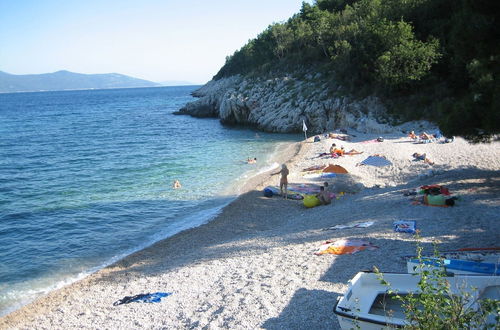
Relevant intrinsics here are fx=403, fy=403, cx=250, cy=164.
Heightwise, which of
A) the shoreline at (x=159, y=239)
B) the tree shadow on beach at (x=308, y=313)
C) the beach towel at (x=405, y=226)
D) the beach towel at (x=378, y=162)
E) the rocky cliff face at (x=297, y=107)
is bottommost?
the shoreline at (x=159, y=239)

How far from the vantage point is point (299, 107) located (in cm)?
4212

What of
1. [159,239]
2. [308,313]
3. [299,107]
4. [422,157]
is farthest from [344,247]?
[299,107]

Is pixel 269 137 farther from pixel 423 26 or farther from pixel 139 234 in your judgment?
pixel 139 234

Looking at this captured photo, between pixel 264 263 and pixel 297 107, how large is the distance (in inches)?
1276

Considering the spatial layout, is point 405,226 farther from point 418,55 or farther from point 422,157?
point 418,55

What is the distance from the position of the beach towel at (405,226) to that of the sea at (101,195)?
877 cm

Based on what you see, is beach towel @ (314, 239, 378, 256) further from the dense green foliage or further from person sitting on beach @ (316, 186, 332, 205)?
person sitting on beach @ (316, 186, 332, 205)

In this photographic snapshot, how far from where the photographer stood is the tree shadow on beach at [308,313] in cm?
768

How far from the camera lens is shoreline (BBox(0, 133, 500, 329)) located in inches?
355

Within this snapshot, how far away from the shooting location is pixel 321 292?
29.3 ft

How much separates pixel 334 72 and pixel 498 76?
3356cm

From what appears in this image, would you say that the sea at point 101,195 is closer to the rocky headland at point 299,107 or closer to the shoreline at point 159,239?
the shoreline at point 159,239

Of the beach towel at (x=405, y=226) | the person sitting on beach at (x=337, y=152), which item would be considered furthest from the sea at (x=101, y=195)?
the beach towel at (x=405, y=226)

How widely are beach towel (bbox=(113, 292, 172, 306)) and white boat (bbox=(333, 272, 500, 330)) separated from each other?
210 inches
